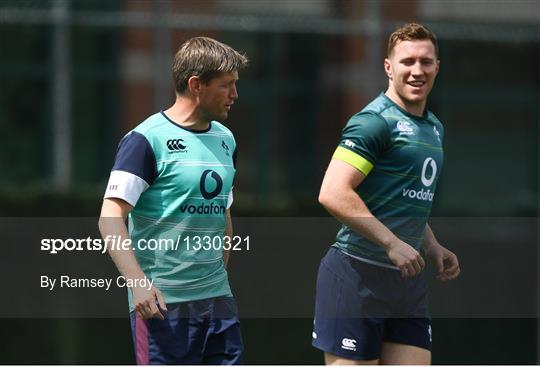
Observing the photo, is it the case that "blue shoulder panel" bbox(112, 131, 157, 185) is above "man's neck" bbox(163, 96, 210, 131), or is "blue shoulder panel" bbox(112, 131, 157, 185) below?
below

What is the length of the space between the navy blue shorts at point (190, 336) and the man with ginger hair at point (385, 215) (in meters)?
0.41

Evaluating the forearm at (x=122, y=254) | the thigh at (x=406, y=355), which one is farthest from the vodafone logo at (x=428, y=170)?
the forearm at (x=122, y=254)

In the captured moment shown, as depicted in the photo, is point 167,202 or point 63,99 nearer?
point 167,202

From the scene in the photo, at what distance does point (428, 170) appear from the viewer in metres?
4.04

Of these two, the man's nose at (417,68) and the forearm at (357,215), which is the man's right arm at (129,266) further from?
the man's nose at (417,68)

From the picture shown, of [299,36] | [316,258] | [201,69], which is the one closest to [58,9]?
[299,36]

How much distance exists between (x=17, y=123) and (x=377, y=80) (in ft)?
7.67

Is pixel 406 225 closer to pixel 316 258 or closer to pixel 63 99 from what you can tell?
pixel 316 258

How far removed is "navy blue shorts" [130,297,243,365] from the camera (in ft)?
12.6

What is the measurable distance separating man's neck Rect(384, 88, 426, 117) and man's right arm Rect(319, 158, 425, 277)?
0.29m

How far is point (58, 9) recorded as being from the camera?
26.1ft

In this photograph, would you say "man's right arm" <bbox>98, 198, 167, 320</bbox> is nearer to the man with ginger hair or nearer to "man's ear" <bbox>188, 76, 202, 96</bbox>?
"man's ear" <bbox>188, 76, 202, 96</bbox>

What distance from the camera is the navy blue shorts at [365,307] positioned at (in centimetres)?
410

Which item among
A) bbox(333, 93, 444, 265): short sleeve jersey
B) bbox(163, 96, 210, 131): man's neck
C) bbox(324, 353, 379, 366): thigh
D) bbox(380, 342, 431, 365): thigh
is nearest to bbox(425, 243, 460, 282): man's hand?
bbox(333, 93, 444, 265): short sleeve jersey
